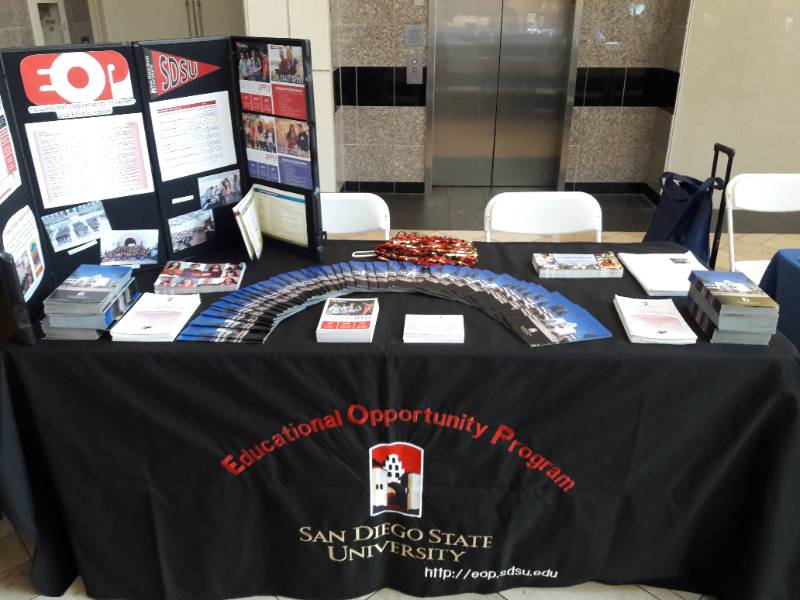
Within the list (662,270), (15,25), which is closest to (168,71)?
(662,270)

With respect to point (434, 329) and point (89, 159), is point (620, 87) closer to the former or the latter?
point (434, 329)

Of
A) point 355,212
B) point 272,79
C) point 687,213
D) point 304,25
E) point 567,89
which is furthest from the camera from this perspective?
point 567,89

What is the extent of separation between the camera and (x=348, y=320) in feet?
5.81

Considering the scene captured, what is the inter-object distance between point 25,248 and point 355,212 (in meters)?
1.25

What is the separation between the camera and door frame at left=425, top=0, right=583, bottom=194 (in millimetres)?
5039

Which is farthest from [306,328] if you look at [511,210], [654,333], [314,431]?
[511,210]

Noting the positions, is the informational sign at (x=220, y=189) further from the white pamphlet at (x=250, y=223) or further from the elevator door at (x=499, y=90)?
the elevator door at (x=499, y=90)

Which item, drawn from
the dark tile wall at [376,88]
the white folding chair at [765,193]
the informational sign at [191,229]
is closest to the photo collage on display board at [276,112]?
the informational sign at [191,229]

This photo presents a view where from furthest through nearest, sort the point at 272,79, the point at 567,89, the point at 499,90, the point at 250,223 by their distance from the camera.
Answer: the point at 499,90
the point at 567,89
the point at 250,223
the point at 272,79

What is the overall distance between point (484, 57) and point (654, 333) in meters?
4.01

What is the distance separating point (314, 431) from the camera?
1.74m

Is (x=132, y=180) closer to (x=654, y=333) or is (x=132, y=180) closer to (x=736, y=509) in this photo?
(x=654, y=333)

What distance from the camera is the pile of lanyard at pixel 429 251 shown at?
2.22 meters

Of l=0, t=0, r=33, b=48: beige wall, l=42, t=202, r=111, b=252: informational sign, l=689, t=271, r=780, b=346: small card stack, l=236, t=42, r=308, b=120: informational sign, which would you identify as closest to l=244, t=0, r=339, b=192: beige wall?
l=0, t=0, r=33, b=48: beige wall
